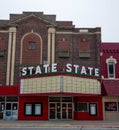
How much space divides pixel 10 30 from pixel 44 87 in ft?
33.3

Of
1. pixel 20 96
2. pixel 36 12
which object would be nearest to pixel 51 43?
pixel 36 12

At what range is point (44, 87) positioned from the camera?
106 feet

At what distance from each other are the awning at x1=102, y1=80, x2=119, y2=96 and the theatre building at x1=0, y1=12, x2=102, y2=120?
0.88 meters

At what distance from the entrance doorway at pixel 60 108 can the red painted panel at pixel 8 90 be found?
174 inches

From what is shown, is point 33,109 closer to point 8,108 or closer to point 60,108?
point 8,108

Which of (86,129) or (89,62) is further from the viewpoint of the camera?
(89,62)

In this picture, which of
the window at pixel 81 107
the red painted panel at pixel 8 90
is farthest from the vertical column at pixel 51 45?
the window at pixel 81 107

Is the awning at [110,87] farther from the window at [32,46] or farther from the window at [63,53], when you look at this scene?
the window at [32,46]

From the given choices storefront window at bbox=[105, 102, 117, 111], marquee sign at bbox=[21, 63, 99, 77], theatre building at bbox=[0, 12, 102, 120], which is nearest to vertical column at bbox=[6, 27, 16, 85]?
theatre building at bbox=[0, 12, 102, 120]

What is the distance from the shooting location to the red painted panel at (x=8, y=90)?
110ft

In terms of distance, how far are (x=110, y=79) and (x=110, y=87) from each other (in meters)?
1.49

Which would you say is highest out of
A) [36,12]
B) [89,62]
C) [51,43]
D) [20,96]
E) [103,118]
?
[36,12]

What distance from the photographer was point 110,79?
34.6 m

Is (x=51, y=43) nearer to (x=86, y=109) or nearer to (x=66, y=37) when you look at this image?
(x=66, y=37)
